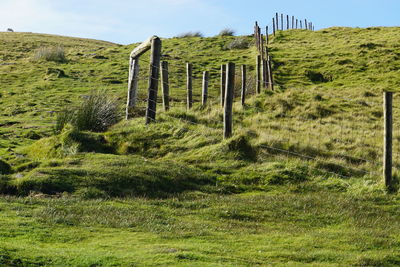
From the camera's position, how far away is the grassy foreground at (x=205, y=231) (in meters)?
6.54

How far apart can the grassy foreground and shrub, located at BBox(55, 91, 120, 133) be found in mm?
6649

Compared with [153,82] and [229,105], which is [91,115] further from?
[229,105]

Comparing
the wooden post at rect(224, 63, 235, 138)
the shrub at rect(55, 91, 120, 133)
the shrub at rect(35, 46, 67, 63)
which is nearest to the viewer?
the wooden post at rect(224, 63, 235, 138)

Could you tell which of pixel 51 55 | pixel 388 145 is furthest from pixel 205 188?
pixel 51 55

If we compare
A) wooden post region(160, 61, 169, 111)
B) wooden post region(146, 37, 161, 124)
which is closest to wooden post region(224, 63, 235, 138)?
wooden post region(146, 37, 161, 124)

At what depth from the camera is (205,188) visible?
11.7m

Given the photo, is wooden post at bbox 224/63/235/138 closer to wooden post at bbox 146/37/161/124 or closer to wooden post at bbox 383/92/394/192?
wooden post at bbox 146/37/161/124

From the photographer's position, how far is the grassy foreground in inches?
258

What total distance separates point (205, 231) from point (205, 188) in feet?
11.4

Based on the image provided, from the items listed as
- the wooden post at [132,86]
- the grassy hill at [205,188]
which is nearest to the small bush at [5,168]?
the grassy hill at [205,188]

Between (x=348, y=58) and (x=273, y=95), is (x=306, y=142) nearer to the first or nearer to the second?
(x=273, y=95)

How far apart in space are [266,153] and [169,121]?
4.07 metres

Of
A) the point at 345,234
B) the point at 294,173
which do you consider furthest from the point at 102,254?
the point at 294,173

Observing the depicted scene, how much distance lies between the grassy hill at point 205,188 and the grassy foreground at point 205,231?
24 mm
